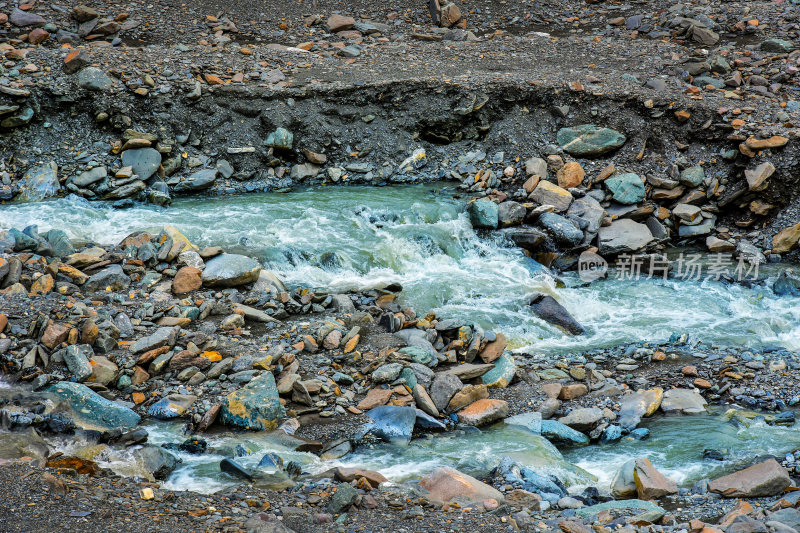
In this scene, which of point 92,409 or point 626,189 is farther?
point 626,189

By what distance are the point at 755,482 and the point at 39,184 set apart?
984 centimetres

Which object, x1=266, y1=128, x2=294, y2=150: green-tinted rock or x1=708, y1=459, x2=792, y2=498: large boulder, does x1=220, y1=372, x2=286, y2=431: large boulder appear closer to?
x1=708, y1=459, x2=792, y2=498: large boulder

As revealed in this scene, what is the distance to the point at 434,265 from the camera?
963 cm

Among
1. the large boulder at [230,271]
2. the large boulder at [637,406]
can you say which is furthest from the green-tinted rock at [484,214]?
the large boulder at [637,406]

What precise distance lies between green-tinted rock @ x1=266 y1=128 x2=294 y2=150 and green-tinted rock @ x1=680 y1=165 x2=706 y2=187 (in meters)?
6.25

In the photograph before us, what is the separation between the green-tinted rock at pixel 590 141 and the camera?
11.3 m

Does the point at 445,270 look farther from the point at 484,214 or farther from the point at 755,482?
the point at 755,482

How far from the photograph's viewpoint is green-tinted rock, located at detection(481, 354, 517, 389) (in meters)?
6.99

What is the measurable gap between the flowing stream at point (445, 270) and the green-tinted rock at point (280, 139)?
88 centimetres

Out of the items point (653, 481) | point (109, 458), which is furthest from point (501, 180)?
point (109, 458)

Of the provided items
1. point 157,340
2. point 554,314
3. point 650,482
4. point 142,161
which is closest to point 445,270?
point 554,314

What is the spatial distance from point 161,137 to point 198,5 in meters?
4.74

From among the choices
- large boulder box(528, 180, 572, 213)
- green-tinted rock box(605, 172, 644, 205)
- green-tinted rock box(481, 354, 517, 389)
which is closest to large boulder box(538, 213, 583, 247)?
large boulder box(528, 180, 572, 213)

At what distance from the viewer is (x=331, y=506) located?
4.41 metres
